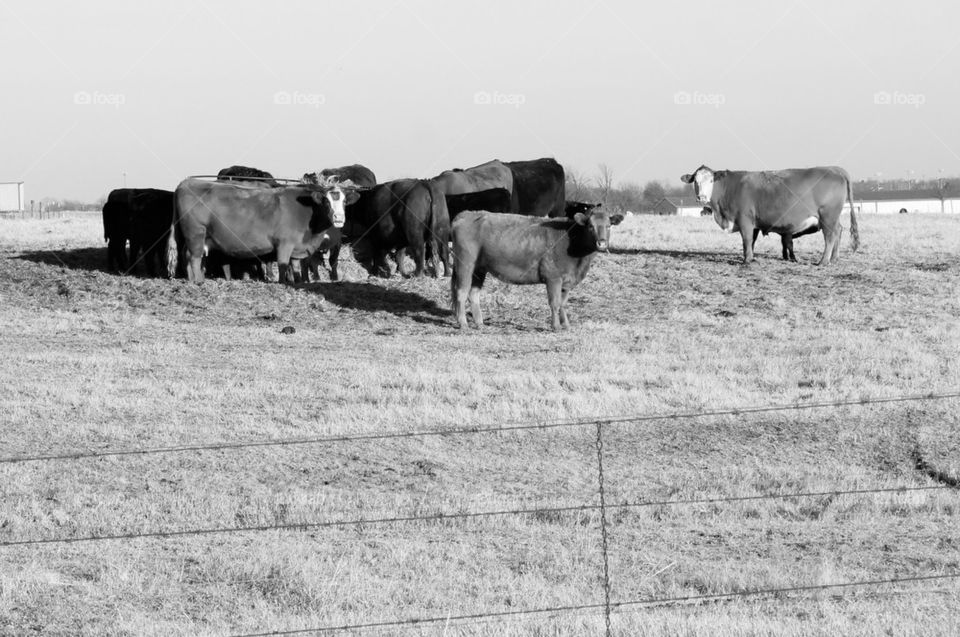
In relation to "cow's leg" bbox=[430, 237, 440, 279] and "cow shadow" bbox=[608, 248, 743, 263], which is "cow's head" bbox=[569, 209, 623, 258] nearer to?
"cow's leg" bbox=[430, 237, 440, 279]

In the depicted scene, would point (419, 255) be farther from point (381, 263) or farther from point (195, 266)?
point (195, 266)

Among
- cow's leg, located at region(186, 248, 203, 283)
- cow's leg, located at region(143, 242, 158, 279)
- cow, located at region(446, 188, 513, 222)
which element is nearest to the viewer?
cow's leg, located at region(186, 248, 203, 283)

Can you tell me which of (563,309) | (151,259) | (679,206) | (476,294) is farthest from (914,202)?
(476,294)

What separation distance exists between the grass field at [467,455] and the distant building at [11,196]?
57.3 m

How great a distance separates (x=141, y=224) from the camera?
25.5 meters

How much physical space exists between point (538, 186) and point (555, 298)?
414 inches

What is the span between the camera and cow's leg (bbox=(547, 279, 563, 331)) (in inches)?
762

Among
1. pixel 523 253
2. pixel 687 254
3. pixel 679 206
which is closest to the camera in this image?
pixel 523 253

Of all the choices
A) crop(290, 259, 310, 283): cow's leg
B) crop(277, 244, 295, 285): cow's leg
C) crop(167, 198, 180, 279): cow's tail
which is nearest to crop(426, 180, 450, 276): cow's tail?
crop(290, 259, 310, 283): cow's leg

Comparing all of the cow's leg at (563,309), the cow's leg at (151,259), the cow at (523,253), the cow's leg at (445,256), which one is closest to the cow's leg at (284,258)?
the cow's leg at (445,256)

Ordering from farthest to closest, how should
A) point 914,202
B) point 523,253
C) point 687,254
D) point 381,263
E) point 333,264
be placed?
1. point 914,202
2. point 687,254
3. point 381,263
4. point 333,264
5. point 523,253

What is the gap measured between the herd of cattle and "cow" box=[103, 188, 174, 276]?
0.02 m

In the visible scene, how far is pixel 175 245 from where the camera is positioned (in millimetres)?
24406

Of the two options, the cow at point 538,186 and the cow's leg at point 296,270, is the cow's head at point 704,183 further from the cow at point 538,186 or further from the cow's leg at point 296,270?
the cow's leg at point 296,270
